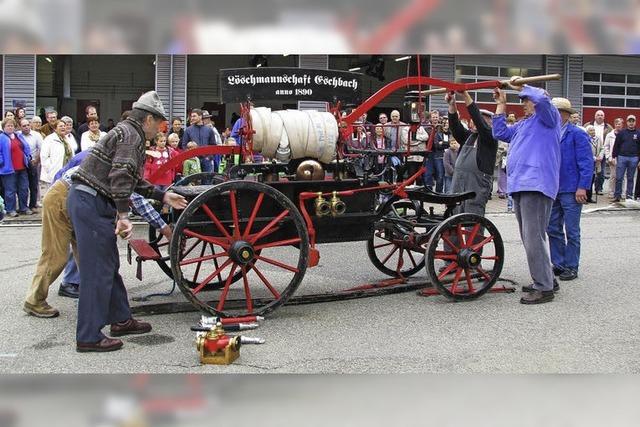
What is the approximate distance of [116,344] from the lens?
4.65 metres

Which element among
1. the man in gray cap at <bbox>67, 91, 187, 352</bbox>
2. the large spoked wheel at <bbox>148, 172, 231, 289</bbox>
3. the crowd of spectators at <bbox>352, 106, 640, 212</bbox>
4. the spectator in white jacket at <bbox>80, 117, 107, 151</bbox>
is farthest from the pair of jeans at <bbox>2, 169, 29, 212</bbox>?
the man in gray cap at <bbox>67, 91, 187, 352</bbox>

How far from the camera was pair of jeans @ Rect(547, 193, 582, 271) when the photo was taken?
276 inches

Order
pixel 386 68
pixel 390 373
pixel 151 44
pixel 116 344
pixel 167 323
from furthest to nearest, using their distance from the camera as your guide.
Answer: pixel 386 68 < pixel 167 323 < pixel 116 344 < pixel 390 373 < pixel 151 44

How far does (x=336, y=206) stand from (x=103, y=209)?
6.39 ft

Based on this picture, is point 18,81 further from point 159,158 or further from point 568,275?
point 568,275

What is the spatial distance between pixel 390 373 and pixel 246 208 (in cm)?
188

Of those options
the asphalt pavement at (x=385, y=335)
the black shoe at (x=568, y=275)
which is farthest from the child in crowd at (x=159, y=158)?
the black shoe at (x=568, y=275)

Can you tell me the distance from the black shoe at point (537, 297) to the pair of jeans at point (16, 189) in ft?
30.2

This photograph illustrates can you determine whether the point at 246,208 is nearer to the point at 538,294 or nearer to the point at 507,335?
the point at 507,335

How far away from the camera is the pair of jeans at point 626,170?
14039mm

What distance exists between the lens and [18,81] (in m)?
17.4

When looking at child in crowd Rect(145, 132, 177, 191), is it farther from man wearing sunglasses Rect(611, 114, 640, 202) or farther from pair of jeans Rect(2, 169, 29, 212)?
man wearing sunglasses Rect(611, 114, 640, 202)

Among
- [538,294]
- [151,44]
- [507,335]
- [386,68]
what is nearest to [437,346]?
[507,335]

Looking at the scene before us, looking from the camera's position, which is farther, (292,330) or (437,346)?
(292,330)
